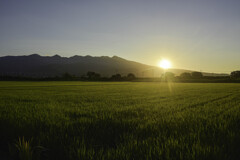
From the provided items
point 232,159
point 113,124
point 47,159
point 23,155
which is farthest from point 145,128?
point 23,155

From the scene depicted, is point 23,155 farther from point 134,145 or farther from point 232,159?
point 232,159

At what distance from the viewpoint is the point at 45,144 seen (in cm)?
259

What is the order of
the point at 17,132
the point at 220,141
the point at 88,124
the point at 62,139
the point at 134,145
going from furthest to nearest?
the point at 88,124, the point at 17,132, the point at 62,139, the point at 220,141, the point at 134,145

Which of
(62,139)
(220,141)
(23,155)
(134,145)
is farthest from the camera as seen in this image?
(62,139)

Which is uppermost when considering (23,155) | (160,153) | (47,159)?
(160,153)

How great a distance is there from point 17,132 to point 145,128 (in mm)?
2884

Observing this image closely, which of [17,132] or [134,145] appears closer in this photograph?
[134,145]

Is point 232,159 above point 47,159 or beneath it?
above

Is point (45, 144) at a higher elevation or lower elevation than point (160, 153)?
lower

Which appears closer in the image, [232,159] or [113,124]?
[232,159]

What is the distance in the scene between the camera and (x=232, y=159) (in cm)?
204

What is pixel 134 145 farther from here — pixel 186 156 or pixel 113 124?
pixel 113 124

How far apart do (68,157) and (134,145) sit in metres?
1.04

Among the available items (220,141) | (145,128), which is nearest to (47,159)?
(145,128)
